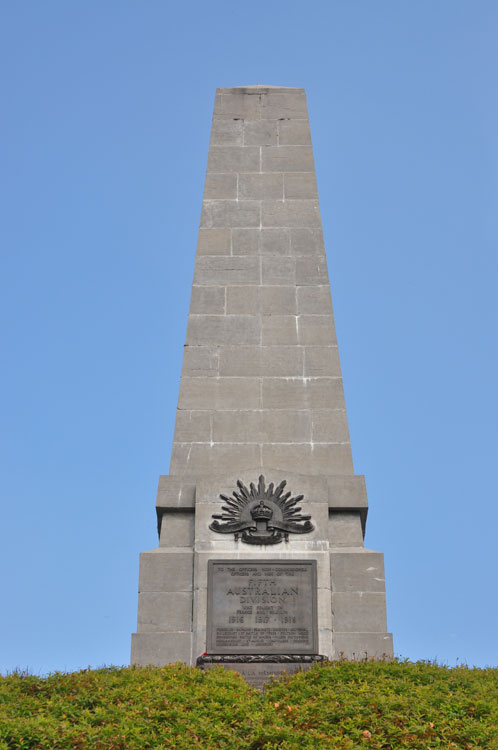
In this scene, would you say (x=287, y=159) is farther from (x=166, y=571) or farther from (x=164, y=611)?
(x=164, y=611)

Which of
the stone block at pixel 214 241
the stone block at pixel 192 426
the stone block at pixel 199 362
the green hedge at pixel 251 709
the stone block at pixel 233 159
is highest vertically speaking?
the stone block at pixel 233 159

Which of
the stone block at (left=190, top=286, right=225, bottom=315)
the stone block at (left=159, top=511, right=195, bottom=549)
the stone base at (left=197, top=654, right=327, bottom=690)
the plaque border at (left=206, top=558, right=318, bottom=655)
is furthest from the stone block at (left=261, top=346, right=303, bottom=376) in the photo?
the stone base at (left=197, top=654, right=327, bottom=690)

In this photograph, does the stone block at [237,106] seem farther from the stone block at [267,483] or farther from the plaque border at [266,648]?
the plaque border at [266,648]

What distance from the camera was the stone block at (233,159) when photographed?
19.5m

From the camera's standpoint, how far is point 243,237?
61.0ft

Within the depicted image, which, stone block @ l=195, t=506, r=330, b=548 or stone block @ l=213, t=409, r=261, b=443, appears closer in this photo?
stone block @ l=195, t=506, r=330, b=548

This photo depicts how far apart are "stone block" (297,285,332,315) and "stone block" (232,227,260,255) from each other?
1.23m

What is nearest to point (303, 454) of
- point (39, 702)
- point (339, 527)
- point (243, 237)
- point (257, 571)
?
point (339, 527)

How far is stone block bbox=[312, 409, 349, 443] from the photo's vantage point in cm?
1653

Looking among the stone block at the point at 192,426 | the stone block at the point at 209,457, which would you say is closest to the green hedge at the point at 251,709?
the stone block at the point at 209,457

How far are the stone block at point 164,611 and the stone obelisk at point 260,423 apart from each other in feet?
0.07

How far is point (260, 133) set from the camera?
20.0 m

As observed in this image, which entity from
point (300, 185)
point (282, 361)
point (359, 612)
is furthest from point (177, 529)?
point (300, 185)

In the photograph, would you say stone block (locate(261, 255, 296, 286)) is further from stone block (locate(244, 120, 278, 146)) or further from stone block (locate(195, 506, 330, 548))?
stone block (locate(195, 506, 330, 548))
